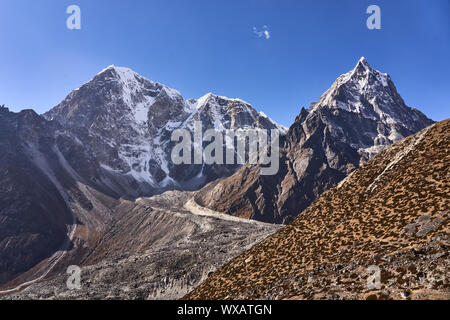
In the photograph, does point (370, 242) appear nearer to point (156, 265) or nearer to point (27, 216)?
point (156, 265)

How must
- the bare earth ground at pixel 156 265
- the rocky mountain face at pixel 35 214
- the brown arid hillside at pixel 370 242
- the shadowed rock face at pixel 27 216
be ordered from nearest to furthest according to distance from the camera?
the brown arid hillside at pixel 370 242, the bare earth ground at pixel 156 265, the shadowed rock face at pixel 27 216, the rocky mountain face at pixel 35 214

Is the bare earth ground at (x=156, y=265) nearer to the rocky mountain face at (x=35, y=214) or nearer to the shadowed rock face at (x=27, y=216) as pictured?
the rocky mountain face at (x=35, y=214)

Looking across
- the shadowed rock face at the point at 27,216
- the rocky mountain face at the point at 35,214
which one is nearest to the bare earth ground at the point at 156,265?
the rocky mountain face at the point at 35,214

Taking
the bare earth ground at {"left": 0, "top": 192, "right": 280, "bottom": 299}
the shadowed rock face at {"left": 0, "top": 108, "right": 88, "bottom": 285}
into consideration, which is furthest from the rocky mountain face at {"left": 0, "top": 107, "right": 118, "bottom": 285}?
the bare earth ground at {"left": 0, "top": 192, "right": 280, "bottom": 299}

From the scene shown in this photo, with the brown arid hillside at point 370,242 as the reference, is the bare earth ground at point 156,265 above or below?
below

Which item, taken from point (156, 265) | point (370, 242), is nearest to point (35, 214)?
point (156, 265)

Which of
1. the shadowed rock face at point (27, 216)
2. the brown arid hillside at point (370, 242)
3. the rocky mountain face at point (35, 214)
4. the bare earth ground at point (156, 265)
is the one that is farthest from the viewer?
the rocky mountain face at point (35, 214)
